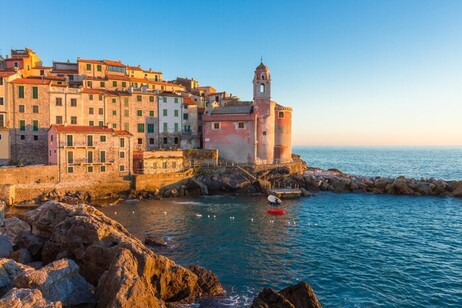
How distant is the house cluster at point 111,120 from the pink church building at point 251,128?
0.18 m

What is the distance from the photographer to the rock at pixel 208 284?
18688mm

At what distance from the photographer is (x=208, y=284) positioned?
1898 cm

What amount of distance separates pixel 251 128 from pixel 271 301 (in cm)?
4605

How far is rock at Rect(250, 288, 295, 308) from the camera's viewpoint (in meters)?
14.7

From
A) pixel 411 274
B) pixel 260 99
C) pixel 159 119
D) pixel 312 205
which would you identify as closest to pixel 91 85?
pixel 159 119

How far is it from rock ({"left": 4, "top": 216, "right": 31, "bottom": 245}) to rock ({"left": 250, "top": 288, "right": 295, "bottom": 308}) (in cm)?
1739

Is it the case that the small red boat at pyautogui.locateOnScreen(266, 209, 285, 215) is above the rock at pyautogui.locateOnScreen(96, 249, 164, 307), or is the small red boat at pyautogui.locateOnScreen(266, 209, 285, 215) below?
below

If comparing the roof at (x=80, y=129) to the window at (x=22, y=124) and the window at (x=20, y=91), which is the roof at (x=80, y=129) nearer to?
the window at (x=22, y=124)

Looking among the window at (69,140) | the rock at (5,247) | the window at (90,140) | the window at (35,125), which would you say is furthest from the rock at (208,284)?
the window at (35,125)

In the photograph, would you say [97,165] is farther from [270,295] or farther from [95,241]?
[270,295]

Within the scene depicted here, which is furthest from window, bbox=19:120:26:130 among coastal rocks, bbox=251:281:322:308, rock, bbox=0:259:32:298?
coastal rocks, bbox=251:281:322:308

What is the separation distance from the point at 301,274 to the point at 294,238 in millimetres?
8344

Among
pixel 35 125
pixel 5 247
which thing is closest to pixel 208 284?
pixel 5 247

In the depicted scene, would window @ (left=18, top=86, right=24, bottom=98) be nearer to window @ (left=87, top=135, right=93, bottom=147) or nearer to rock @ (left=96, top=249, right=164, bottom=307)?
window @ (left=87, top=135, right=93, bottom=147)
